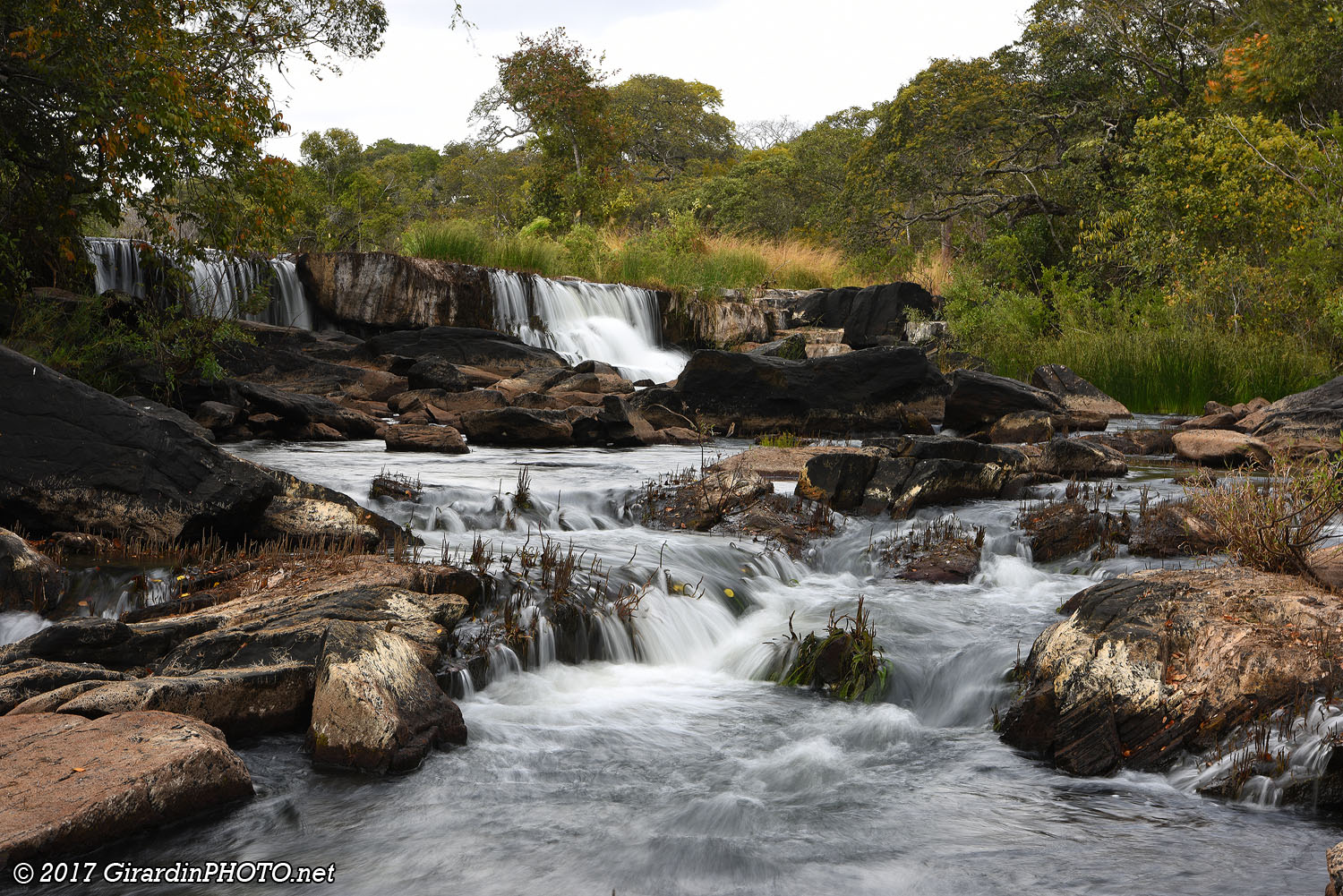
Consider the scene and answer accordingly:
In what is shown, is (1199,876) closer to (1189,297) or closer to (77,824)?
(77,824)

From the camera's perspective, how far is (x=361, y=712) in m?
4.14

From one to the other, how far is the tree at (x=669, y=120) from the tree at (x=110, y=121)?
42.0 metres

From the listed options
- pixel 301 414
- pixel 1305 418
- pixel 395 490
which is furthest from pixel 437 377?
pixel 1305 418

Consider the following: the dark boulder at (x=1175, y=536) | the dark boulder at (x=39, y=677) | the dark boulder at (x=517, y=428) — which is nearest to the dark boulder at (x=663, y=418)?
the dark boulder at (x=517, y=428)

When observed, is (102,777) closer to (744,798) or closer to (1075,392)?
(744,798)

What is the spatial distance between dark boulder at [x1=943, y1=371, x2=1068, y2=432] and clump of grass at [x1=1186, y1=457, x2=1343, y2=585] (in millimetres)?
7530

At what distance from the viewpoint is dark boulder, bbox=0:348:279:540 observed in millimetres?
6398

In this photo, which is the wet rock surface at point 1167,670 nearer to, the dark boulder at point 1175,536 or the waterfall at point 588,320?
the dark boulder at point 1175,536

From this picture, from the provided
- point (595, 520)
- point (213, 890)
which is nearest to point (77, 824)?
point (213, 890)

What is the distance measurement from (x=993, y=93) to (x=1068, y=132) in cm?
227

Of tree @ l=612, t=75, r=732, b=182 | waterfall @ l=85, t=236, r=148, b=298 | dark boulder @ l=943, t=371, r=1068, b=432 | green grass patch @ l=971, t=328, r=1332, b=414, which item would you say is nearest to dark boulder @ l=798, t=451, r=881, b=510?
dark boulder @ l=943, t=371, r=1068, b=432

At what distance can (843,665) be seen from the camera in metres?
5.47
